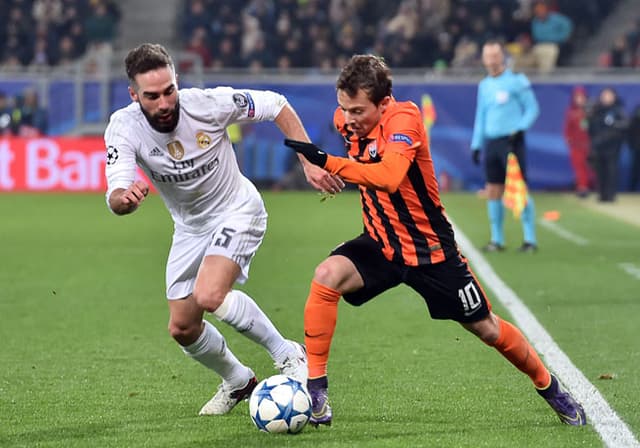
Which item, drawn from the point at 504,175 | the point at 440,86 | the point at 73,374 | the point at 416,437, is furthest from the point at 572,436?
the point at 440,86

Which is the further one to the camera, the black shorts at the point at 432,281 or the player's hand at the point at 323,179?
the black shorts at the point at 432,281

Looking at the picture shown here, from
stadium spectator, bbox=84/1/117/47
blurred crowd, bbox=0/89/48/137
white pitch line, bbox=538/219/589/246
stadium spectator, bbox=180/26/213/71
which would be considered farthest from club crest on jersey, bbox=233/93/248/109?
stadium spectator, bbox=84/1/117/47

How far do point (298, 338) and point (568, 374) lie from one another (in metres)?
2.07

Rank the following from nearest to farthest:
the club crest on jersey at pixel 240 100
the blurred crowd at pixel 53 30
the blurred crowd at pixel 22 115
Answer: the club crest on jersey at pixel 240 100
the blurred crowd at pixel 22 115
the blurred crowd at pixel 53 30

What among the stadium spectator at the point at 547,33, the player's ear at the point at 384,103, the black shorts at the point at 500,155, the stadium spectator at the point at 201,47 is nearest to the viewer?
the player's ear at the point at 384,103

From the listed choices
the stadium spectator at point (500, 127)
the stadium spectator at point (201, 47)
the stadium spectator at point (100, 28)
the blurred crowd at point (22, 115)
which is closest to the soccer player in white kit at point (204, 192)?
the stadium spectator at point (500, 127)

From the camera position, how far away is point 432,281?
5688 mm

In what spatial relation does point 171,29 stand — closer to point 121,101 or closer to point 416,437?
point 121,101

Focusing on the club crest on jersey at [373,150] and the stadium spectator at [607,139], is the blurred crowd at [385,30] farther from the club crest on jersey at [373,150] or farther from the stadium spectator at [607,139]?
the club crest on jersey at [373,150]

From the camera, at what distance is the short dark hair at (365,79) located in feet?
17.9

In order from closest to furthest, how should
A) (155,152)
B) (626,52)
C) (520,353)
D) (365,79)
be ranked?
(365,79)
(520,353)
(155,152)
(626,52)

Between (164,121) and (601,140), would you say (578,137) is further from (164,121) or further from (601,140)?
(164,121)

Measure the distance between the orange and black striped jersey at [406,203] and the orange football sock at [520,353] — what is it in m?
0.43

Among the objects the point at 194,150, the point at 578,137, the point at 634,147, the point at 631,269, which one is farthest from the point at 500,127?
the point at 634,147
